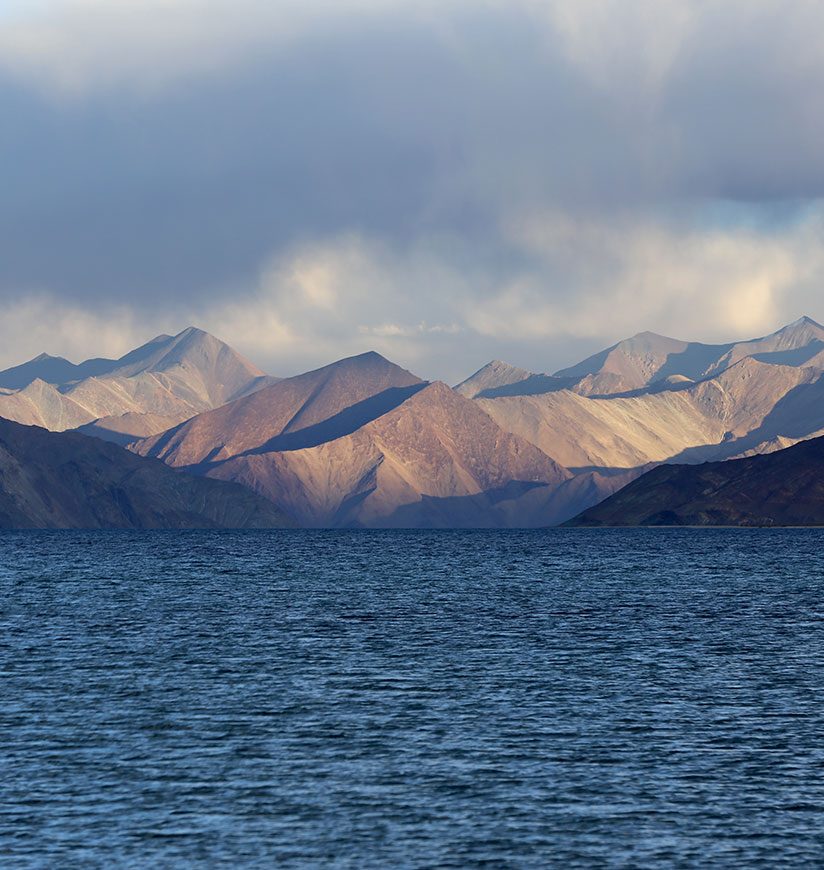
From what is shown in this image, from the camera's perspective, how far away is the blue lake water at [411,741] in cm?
3975

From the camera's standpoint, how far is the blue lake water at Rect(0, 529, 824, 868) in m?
39.8

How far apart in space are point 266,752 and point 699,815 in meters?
18.0

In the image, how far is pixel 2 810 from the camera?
4303 centimetres

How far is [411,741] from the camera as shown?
5497 centimetres

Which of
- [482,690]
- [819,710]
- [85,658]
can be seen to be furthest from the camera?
[85,658]

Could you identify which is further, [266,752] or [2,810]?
[266,752]

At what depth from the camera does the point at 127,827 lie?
4109 centimetres

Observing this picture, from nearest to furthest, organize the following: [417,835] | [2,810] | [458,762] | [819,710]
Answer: [417,835] → [2,810] → [458,762] → [819,710]

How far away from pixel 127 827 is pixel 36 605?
8956cm

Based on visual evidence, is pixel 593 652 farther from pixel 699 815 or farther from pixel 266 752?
pixel 699 815

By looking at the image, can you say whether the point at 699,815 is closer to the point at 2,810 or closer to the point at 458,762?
the point at 458,762

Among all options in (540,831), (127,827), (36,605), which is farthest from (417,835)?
(36,605)

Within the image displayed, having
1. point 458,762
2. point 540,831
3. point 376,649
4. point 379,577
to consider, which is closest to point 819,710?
point 458,762

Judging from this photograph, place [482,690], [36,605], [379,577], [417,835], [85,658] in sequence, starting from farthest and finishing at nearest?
[379,577], [36,605], [85,658], [482,690], [417,835]
